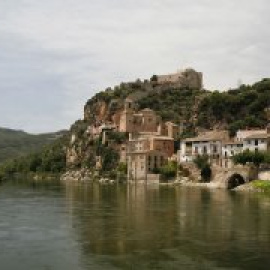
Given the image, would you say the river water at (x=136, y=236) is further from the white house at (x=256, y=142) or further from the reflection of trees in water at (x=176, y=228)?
the white house at (x=256, y=142)

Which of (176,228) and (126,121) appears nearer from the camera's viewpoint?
(176,228)

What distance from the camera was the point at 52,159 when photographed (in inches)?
6225

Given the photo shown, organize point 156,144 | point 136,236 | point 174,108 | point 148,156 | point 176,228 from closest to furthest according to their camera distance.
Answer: point 136,236 → point 176,228 → point 148,156 → point 156,144 → point 174,108

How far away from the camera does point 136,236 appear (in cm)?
3806

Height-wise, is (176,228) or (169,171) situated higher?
(169,171)

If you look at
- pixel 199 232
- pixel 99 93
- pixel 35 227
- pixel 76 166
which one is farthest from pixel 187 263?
pixel 99 93

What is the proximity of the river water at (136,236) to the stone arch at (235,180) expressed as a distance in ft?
97.2

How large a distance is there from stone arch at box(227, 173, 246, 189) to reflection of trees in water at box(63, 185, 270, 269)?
2558cm

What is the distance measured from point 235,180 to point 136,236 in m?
56.8

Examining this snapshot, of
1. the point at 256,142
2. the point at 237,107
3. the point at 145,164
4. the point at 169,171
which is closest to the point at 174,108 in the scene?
the point at 237,107

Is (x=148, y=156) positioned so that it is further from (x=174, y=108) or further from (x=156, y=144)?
(x=174, y=108)

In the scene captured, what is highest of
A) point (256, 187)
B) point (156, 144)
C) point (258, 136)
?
point (258, 136)

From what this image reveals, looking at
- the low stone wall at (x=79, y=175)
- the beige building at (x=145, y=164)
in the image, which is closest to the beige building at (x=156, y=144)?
the beige building at (x=145, y=164)

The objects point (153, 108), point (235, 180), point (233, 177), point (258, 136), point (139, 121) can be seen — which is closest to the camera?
point (233, 177)
